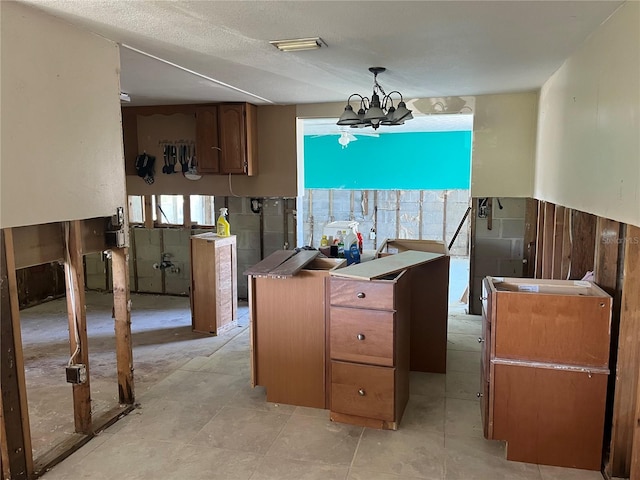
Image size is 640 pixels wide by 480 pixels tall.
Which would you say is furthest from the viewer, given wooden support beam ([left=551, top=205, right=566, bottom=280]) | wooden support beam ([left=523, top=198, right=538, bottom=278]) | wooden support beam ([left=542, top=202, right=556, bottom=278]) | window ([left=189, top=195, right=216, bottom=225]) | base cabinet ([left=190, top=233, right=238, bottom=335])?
window ([left=189, top=195, right=216, bottom=225])

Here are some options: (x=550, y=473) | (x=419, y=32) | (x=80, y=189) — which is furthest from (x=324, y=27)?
(x=550, y=473)

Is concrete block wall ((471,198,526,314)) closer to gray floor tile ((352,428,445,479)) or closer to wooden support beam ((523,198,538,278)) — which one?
wooden support beam ((523,198,538,278))

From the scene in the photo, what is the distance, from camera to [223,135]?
5145mm

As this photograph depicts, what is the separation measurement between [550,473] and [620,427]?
0.40 m

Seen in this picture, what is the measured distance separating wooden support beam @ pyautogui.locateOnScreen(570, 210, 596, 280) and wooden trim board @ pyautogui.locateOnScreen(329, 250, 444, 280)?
2.75 ft

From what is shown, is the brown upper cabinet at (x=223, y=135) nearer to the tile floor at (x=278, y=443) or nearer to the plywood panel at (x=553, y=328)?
the tile floor at (x=278, y=443)

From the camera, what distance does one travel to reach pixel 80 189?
101 inches

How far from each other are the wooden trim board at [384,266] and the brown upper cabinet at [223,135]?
2433 mm

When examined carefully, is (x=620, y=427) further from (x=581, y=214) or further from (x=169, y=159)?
(x=169, y=159)

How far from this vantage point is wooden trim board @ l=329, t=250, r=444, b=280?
282 centimetres

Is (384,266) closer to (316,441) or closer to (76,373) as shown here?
(316,441)

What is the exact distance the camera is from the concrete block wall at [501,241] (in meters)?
4.92

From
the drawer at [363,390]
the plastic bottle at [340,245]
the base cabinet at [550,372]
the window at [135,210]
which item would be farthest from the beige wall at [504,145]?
the window at [135,210]

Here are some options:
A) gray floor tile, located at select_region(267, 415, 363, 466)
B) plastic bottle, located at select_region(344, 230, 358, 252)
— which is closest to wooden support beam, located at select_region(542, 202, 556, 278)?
plastic bottle, located at select_region(344, 230, 358, 252)
